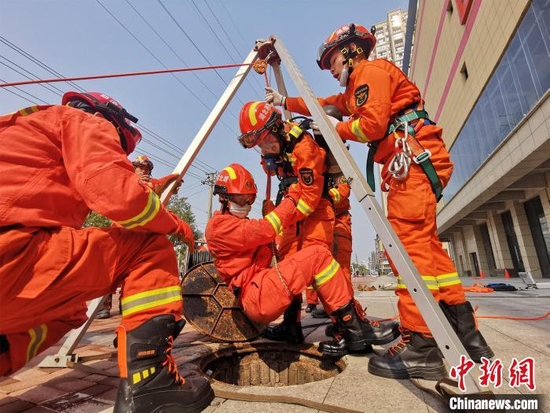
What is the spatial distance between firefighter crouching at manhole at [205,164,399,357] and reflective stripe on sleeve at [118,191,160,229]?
0.98m

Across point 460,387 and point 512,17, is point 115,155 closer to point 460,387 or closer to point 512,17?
Answer: point 460,387

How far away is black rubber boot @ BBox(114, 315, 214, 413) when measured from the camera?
4.34ft

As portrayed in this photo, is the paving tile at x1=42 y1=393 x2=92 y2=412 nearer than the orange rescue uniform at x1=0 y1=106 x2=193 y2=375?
No

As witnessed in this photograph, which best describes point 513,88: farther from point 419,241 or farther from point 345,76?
point 419,241

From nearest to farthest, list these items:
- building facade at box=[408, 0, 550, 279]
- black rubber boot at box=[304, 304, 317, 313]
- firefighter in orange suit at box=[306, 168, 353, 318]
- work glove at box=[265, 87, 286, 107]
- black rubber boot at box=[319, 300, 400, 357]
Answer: black rubber boot at box=[319, 300, 400, 357] → work glove at box=[265, 87, 286, 107] → firefighter in orange suit at box=[306, 168, 353, 318] → black rubber boot at box=[304, 304, 317, 313] → building facade at box=[408, 0, 550, 279]

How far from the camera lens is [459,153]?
19.2 m

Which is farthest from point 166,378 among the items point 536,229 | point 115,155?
point 536,229

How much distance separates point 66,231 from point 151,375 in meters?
0.75

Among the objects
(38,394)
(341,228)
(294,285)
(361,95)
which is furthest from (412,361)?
(341,228)

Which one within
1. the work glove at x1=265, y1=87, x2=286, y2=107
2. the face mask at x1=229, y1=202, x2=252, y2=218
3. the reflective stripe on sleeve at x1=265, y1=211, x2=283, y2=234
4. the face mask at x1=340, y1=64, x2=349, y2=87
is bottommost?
the reflective stripe on sleeve at x1=265, y1=211, x2=283, y2=234

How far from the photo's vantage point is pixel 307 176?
A: 2719 mm

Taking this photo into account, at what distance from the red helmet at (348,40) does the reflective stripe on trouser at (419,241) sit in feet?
4.07

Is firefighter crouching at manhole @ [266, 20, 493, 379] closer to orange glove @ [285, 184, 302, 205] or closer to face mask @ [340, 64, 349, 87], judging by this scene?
face mask @ [340, 64, 349, 87]

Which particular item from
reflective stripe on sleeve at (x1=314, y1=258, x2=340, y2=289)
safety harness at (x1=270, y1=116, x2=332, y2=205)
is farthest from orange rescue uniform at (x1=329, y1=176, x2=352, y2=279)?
reflective stripe on sleeve at (x1=314, y1=258, x2=340, y2=289)
